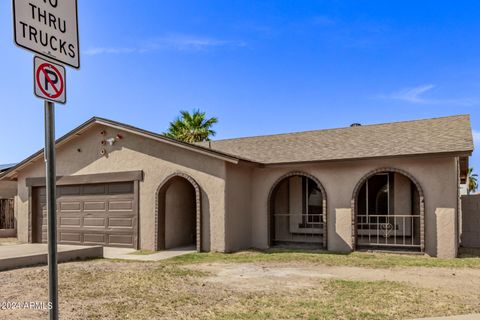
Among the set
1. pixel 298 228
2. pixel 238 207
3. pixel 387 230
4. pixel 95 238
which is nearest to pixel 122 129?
pixel 95 238


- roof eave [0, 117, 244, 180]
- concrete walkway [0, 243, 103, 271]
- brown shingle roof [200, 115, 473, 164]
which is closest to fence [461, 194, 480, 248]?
brown shingle roof [200, 115, 473, 164]

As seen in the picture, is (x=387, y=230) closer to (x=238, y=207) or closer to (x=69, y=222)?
(x=238, y=207)

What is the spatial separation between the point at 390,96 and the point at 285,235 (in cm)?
906

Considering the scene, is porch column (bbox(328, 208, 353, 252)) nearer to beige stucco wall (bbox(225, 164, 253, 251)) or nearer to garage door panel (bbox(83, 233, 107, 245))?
beige stucco wall (bbox(225, 164, 253, 251))

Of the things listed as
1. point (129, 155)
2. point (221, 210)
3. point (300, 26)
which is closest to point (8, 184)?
point (129, 155)

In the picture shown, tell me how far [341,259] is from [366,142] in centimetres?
510

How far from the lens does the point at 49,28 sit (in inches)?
114

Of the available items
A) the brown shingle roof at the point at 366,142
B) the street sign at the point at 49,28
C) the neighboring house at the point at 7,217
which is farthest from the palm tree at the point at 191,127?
the street sign at the point at 49,28

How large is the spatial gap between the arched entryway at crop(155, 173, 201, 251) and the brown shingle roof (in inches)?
123

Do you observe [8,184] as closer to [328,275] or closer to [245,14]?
[245,14]

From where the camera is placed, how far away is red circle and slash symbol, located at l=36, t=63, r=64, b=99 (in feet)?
9.23

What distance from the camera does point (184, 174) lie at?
1427cm

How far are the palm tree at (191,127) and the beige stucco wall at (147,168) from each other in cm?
1187

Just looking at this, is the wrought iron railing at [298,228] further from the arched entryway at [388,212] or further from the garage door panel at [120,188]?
the garage door panel at [120,188]
